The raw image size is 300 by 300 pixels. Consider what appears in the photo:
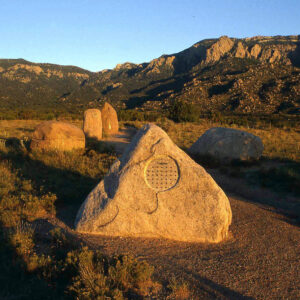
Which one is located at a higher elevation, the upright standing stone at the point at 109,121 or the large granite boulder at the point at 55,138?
the upright standing stone at the point at 109,121

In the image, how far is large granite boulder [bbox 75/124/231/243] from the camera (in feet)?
13.2

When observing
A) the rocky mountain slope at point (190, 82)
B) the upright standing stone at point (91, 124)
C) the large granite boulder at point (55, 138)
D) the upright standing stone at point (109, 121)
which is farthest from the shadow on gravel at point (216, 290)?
the rocky mountain slope at point (190, 82)

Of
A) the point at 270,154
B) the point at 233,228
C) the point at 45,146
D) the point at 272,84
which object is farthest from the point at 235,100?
the point at 233,228

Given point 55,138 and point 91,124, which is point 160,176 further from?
point 91,124

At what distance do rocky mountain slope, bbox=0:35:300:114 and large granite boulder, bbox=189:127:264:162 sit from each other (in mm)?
31212

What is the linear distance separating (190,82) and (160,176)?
197 ft

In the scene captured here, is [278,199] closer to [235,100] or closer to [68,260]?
[68,260]

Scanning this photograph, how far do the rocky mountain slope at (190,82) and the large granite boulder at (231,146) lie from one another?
102ft

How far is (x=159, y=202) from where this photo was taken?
13.3 feet

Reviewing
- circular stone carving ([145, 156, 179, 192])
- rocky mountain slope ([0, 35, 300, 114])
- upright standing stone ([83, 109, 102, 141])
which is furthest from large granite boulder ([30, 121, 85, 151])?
rocky mountain slope ([0, 35, 300, 114])

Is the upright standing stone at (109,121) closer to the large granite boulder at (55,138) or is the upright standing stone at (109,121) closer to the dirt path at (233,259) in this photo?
the large granite boulder at (55,138)

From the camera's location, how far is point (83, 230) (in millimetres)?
4164

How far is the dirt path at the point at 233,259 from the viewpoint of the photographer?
2.93 metres

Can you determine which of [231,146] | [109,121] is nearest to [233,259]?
[231,146]
